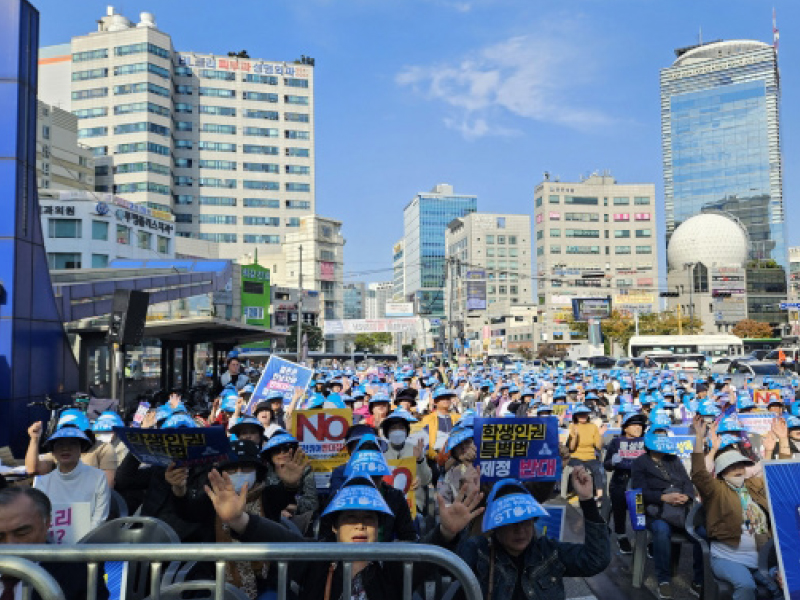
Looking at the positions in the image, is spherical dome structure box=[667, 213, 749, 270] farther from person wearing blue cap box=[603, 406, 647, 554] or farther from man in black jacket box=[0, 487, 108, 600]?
man in black jacket box=[0, 487, 108, 600]

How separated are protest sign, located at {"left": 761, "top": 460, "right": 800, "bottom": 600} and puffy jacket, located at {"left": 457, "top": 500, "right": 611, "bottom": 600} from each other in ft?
2.63

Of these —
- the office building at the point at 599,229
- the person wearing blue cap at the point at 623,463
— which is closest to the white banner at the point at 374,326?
the person wearing blue cap at the point at 623,463

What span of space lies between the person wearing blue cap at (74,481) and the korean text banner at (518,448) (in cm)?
287

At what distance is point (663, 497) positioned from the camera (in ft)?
21.6

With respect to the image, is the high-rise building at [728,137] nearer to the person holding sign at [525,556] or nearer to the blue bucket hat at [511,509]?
the person holding sign at [525,556]

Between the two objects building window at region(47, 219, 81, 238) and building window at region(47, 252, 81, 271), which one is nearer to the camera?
building window at region(47, 219, 81, 238)

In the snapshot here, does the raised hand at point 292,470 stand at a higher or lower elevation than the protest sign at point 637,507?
higher

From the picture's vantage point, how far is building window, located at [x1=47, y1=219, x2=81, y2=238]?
5597 cm

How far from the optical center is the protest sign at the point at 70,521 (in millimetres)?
4711

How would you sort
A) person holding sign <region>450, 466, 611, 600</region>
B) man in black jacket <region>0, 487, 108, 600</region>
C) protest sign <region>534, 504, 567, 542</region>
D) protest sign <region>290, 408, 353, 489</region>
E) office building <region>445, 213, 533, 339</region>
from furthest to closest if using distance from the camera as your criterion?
office building <region>445, 213, 533, 339</region>
protest sign <region>290, 408, 353, 489</region>
protest sign <region>534, 504, 567, 542</region>
person holding sign <region>450, 466, 611, 600</region>
man in black jacket <region>0, 487, 108, 600</region>

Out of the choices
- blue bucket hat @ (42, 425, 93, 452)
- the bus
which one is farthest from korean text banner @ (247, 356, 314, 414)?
the bus

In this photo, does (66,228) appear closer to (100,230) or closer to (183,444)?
(100,230)

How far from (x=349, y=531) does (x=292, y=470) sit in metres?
1.85

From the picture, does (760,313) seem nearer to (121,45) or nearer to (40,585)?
(121,45)
